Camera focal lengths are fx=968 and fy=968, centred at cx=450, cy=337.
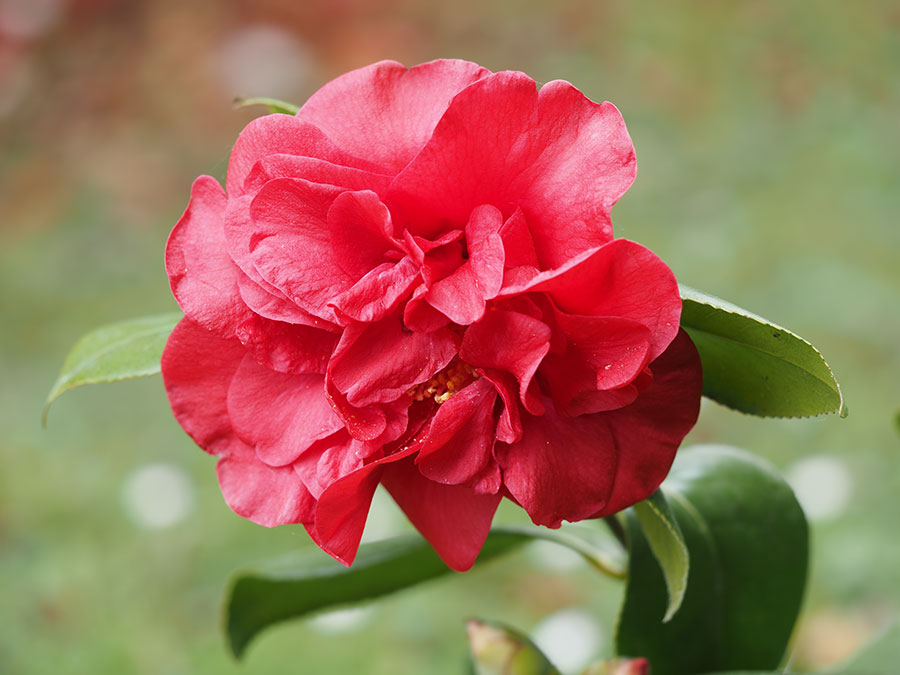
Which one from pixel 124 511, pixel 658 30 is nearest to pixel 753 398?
pixel 124 511

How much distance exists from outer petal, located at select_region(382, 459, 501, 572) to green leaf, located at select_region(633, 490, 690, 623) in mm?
86

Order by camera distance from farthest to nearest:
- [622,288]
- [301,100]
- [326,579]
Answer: [301,100] < [326,579] < [622,288]

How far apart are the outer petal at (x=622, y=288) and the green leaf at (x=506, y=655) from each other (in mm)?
224

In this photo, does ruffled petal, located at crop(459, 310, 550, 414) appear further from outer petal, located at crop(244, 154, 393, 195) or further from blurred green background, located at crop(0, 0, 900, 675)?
blurred green background, located at crop(0, 0, 900, 675)

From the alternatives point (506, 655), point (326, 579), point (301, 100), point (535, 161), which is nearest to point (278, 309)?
point (535, 161)

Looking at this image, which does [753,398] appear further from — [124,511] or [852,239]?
[852,239]

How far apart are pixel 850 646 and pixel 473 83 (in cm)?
124

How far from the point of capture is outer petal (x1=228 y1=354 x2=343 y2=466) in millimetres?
431

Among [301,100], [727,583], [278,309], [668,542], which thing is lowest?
[301,100]

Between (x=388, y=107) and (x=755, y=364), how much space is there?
0.21 metres

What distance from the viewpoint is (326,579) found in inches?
27.9

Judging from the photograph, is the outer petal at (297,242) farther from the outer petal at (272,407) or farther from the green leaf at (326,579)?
the green leaf at (326,579)

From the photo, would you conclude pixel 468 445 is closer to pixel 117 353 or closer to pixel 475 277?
pixel 475 277

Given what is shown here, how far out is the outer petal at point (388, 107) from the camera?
42 centimetres
